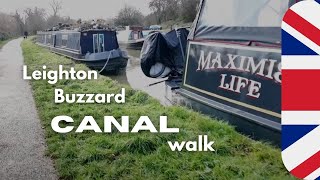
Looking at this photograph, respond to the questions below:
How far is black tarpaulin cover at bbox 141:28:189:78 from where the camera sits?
823 centimetres

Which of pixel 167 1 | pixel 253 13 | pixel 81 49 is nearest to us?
pixel 253 13

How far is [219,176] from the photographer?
11.4 ft

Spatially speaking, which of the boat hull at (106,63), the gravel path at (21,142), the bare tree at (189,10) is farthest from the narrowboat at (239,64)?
the bare tree at (189,10)

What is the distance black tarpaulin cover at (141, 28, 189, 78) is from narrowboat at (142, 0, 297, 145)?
94.8 inches

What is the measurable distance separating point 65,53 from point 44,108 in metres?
12.3

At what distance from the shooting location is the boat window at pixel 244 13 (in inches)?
170

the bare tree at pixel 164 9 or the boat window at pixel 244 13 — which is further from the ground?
the bare tree at pixel 164 9

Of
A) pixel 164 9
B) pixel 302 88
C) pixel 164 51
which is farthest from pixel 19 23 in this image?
pixel 302 88

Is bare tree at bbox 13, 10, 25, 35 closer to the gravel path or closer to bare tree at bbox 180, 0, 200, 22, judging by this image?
bare tree at bbox 180, 0, 200, 22

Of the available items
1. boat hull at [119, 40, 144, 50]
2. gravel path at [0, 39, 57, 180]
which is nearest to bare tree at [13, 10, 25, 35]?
boat hull at [119, 40, 144, 50]

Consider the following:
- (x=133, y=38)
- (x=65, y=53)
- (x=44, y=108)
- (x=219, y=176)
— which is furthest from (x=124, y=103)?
(x=133, y=38)

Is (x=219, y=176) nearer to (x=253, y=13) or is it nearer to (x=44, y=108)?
(x=253, y=13)

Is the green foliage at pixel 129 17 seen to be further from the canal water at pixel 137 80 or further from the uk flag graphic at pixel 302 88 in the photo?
the uk flag graphic at pixel 302 88

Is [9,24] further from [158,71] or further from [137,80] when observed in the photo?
[158,71]
